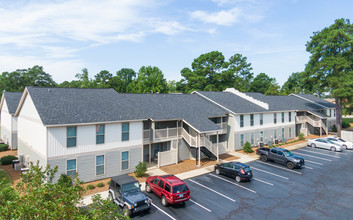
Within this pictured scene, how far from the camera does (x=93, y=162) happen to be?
20938 millimetres

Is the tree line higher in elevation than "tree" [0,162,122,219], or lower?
higher

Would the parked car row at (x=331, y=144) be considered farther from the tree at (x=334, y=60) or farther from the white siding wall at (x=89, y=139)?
the white siding wall at (x=89, y=139)

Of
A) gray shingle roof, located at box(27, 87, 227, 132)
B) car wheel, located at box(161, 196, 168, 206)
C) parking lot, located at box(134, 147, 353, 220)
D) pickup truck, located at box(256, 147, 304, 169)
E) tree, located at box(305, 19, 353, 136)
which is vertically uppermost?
tree, located at box(305, 19, 353, 136)

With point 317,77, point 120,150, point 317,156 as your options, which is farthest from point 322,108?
point 120,150

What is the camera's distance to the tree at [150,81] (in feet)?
241

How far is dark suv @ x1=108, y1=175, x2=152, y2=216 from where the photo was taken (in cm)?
1449

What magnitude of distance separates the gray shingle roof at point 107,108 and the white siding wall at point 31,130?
1.56 meters

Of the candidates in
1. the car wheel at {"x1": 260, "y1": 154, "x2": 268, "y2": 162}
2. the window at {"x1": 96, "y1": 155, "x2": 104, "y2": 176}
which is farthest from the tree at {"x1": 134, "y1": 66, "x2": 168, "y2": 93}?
the window at {"x1": 96, "y1": 155, "x2": 104, "y2": 176}

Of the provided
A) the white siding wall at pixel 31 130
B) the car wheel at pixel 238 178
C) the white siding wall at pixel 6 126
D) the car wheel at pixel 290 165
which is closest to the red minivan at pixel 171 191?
the car wheel at pixel 238 178

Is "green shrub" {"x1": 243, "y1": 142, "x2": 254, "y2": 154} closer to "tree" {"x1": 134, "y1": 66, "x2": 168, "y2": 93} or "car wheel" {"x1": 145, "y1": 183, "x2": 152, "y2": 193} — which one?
"car wheel" {"x1": 145, "y1": 183, "x2": 152, "y2": 193}

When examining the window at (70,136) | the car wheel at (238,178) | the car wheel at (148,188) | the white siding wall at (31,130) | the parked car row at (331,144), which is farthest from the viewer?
the parked car row at (331,144)

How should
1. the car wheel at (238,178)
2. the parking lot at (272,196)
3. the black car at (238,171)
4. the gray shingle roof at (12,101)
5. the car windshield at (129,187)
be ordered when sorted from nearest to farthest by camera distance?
1. the parking lot at (272,196)
2. the car windshield at (129,187)
3. the black car at (238,171)
4. the car wheel at (238,178)
5. the gray shingle roof at (12,101)

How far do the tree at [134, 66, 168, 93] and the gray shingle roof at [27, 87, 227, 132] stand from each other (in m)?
41.5

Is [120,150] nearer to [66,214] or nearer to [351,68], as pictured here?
[66,214]
